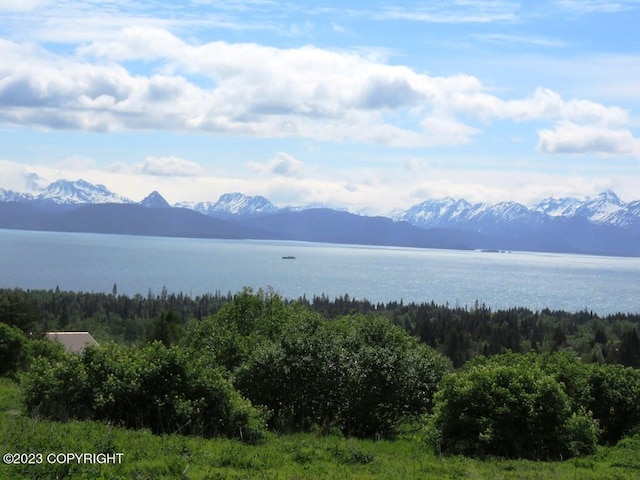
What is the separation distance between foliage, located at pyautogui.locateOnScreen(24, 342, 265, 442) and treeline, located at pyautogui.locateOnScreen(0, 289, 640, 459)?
0.09 feet

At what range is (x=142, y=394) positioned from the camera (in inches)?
659

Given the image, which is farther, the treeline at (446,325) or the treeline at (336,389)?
the treeline at (446,325)

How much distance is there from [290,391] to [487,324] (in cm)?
11372

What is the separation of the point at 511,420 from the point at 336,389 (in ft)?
22.6

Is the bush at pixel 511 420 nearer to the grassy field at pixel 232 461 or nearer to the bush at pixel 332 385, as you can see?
the grassy field at pixel 232 461

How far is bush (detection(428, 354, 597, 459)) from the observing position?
1717 centimetres

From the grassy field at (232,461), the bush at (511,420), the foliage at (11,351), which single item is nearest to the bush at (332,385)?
the bush at (511,420)

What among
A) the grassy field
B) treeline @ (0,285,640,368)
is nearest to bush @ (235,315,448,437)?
the grassy field

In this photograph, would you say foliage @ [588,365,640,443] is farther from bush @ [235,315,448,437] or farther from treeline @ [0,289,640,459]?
bush @ [235,315,448,437]

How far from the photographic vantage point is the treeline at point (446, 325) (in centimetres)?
10056

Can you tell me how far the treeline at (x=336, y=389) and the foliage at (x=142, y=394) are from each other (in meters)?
0.03

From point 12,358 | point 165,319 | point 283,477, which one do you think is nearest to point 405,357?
point 283,477

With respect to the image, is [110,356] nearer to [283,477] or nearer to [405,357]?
[283,477]

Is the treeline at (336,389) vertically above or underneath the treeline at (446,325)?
above
